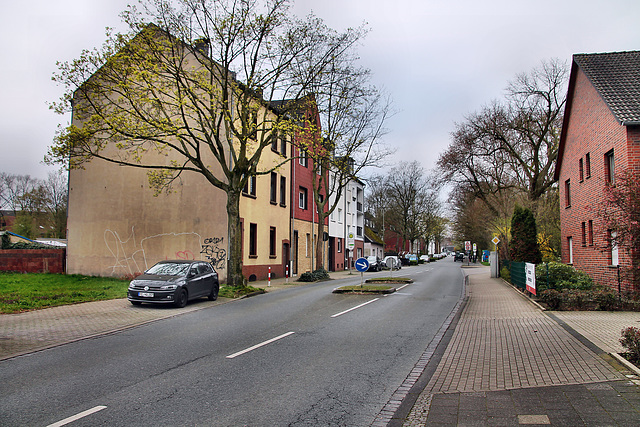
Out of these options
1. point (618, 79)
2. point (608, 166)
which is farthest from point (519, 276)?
point (618, 79)

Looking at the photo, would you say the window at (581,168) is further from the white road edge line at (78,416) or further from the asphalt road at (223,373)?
the white road edge line at (78,416)

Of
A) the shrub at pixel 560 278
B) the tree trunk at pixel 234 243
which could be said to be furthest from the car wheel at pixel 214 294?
the shrub at pixel 560 278

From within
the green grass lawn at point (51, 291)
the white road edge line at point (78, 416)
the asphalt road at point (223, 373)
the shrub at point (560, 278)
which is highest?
the shrub at point (560, 278)

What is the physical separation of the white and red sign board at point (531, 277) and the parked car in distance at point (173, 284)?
37.1 feet

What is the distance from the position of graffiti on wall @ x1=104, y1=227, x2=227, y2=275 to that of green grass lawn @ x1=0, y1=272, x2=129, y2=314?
46.8 inches

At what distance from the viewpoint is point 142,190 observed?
26.5 m

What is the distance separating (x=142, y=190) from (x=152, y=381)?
21612mm

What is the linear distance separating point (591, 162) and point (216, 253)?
17.8 meters

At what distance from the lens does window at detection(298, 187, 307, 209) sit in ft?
122

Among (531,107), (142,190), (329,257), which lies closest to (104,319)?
(142,190)

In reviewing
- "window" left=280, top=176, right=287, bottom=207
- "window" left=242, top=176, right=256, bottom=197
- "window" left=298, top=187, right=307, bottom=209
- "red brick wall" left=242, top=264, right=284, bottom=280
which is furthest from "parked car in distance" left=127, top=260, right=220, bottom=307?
"window" left=298, top=187, right=307, bottom=209

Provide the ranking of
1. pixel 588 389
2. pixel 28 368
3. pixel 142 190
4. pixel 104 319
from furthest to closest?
pixel 142 190 < pixel 104 319 < pixel 28 368 < pixel 588 389

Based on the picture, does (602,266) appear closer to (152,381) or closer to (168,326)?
(168,326)

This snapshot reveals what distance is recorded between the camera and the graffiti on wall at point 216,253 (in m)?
24.9
